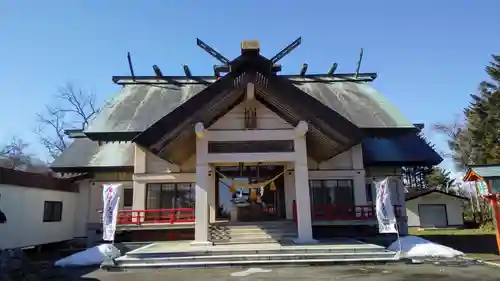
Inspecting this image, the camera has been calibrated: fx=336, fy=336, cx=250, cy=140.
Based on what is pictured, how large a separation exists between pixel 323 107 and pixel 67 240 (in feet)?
45.9

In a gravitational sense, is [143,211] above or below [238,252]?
above

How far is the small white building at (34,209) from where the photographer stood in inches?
510

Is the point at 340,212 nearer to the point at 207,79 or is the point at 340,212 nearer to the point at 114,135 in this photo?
the point at 114,135

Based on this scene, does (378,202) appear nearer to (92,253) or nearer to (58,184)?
(92,253)

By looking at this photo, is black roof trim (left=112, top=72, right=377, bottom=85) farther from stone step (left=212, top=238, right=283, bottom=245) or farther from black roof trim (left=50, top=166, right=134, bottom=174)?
stone step (left=212, top=238, right=283, bottom=245)

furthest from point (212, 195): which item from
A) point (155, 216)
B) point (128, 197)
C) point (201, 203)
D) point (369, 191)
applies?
point (369, 191)

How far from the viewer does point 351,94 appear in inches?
714

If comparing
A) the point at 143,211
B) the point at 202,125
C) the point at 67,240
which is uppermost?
the point at 202,125

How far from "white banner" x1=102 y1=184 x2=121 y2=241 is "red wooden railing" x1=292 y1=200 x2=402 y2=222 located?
22.2 ft

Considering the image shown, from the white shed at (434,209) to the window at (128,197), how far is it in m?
22.7

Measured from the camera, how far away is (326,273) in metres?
8.15

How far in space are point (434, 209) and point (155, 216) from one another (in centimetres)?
2451

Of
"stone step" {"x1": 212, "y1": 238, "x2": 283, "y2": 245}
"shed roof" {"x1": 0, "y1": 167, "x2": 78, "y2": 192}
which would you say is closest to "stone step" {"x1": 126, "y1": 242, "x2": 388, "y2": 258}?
"stone step" {"x1": 212, "y1": 238, "x2": 283, "y2": 245}

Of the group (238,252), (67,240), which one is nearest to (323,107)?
(238,252)
